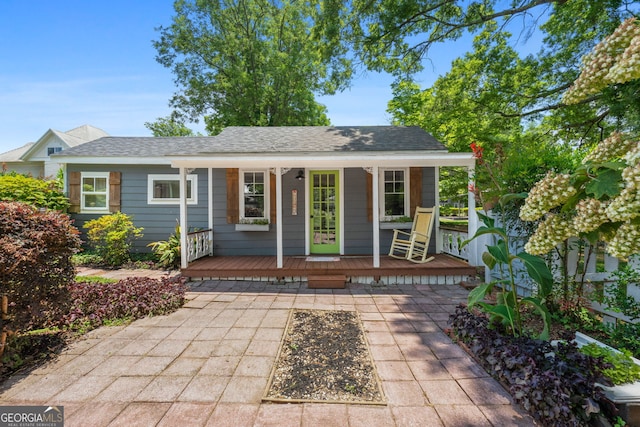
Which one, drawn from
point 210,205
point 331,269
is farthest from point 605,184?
point 210,205

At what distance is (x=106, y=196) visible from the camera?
6973 millimetres

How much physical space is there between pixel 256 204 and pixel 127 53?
20.4ft

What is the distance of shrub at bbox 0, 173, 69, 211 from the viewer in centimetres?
639

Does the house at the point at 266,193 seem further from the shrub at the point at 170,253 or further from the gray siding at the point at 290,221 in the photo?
the shrub at the point at 170,253

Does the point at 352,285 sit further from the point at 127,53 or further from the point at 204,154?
the point at 127,53

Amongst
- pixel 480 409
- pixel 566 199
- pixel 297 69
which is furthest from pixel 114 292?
pixel 297 69

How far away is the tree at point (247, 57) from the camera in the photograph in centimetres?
1400

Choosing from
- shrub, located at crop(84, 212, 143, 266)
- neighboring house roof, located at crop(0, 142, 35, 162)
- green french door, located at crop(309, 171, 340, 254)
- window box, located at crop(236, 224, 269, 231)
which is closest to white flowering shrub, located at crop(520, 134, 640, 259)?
green french door, located at crop(309, 171, 340, 254)

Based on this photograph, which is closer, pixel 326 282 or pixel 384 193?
pixel 326 282

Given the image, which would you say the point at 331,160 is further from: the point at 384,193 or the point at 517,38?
the point at 517,38

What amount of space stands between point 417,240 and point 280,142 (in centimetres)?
382

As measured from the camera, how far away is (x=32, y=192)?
21.4 ft

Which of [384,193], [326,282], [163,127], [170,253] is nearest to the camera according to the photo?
[326,282]

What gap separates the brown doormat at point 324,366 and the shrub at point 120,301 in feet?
5.92
